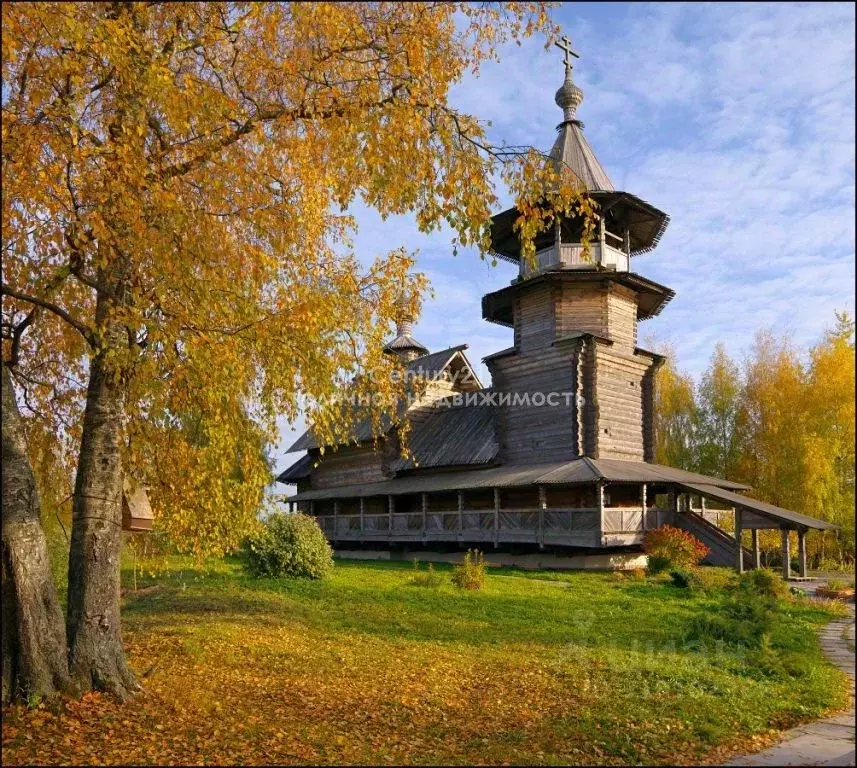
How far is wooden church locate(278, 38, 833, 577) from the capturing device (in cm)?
2117

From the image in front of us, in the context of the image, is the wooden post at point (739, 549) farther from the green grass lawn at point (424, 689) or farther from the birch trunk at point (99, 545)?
the birch trunk at point (99, 545)

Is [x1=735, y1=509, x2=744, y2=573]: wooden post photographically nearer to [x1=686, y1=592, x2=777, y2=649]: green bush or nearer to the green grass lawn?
the green grass lawn

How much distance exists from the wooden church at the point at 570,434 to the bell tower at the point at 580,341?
2.0 inches

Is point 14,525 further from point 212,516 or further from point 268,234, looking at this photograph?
Result: point 268,234

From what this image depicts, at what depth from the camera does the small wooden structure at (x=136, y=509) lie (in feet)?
27.6

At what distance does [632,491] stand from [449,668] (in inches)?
702

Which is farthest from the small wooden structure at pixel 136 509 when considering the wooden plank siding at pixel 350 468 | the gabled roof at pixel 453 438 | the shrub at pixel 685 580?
the wooden plank siding at pixel 350 468

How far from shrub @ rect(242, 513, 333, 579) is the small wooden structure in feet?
16.2

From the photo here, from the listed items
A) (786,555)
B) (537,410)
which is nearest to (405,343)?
(537,410)

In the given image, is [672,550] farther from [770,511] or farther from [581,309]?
[581,309]

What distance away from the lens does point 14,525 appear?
5.79 meters

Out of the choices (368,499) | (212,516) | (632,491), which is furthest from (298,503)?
(212,516)

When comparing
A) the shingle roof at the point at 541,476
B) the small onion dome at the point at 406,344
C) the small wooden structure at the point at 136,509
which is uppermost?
the small onion dome at the point at 406,344

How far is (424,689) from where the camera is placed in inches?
284
